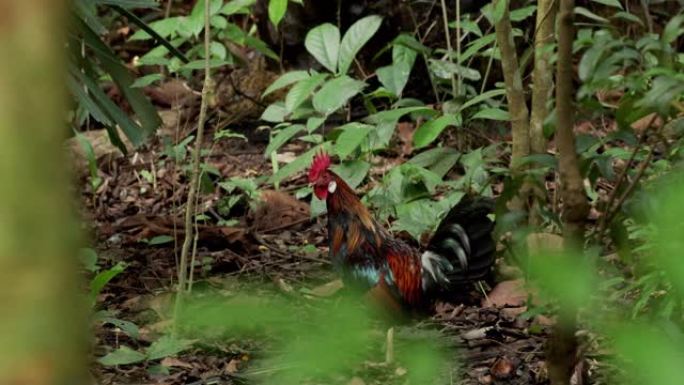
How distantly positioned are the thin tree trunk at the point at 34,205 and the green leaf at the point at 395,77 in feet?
15.5

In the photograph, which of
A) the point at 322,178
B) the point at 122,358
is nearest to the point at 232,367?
the point at 122,358

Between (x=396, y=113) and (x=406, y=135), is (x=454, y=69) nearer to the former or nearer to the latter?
(x=396, y=113)

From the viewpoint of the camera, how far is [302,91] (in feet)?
19.0

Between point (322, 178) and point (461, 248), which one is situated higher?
point (322, 178)

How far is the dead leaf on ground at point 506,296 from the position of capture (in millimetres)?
4871

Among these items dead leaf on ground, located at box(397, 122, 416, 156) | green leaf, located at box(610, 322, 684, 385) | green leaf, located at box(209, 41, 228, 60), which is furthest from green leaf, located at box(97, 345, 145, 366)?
dead leaf on ground, located at box(397, 122, 416, 156)

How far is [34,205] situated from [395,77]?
4.89 metres

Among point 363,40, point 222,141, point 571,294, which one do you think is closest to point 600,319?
point 571,294

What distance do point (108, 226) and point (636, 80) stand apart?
4373 millimetres

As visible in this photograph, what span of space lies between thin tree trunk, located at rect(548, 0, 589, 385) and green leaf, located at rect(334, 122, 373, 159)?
299 centimetres

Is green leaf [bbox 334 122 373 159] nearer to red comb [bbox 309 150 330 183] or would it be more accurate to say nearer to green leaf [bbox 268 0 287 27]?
red comb [bbox 309 150 330 183]

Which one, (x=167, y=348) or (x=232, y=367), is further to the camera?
(x=232, y=367)

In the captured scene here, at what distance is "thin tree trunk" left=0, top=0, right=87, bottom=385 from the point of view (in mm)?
1007

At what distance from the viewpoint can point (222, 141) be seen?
756cm
